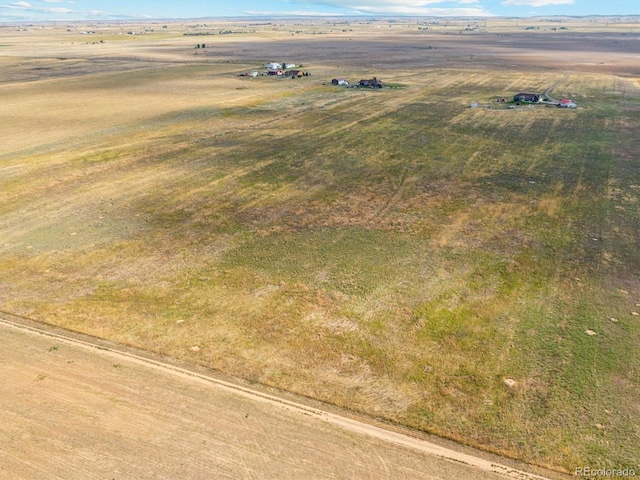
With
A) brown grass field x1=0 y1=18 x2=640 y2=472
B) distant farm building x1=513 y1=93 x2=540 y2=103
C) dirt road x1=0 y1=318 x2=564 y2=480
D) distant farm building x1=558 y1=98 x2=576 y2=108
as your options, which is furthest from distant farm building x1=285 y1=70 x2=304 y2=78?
dirt road x1=0 y1=318 x2=564 y2=480

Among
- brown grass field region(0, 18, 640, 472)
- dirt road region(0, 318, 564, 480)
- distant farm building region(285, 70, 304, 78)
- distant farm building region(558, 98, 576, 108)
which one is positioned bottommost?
dirt road region(0, 318, 564, 480)

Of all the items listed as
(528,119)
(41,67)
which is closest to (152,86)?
(41,67)

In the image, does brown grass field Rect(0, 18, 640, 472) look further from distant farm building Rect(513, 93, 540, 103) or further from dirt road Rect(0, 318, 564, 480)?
distant farm building Rect(513, 93, 540, 103)

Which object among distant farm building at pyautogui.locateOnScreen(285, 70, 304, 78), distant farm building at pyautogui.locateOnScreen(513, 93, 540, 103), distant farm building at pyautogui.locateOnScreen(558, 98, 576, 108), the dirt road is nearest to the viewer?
the dirt road

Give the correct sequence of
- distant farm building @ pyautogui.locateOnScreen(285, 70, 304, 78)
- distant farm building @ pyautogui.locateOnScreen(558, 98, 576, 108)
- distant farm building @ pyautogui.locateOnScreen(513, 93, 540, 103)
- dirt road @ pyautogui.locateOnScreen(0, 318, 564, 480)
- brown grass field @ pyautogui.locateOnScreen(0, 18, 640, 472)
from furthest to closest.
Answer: distant farm building @ pyautogui.locateOnScreen(285, 70, 304, 78), distant farm building @ pyautogui.locateOnScreen(513, 93, 540, 103), distant farm building @ pyautogui.locateOnScreen(558, 98, 576, 108), brown grass field @ pyautogui.locateOnScreen(0, 18, 640, 472), dirt road @ pyautogui.locateOnScreen(0, 318, 564, 480)

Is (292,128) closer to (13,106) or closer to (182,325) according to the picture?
(182,325)

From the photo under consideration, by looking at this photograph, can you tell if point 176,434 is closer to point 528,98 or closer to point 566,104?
point 566,104

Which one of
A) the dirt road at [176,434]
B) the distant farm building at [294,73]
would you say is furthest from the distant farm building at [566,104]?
the dirt road at [176,434]
